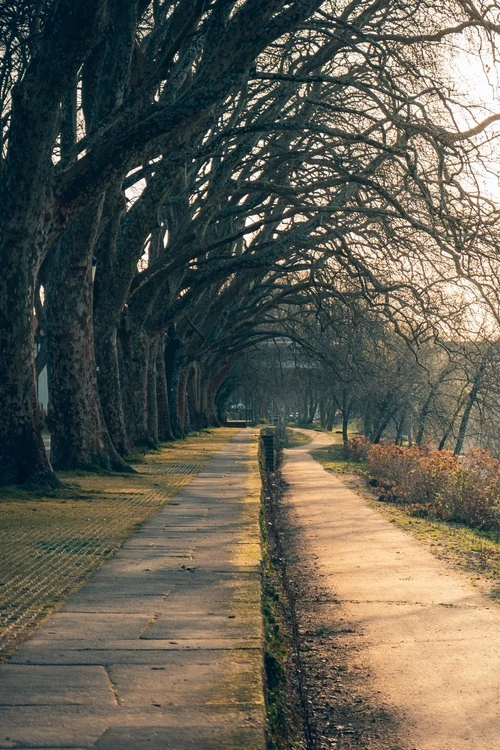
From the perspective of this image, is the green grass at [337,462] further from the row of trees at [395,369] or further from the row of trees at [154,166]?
the row of trees at [154,166]

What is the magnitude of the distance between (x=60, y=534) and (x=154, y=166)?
8928 millimetres

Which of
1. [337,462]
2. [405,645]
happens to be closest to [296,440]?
[337,462]

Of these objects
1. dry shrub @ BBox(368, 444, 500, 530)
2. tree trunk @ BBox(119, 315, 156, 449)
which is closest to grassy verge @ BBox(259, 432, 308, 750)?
dry shrub @ BBox(368, 444, 500, 530)

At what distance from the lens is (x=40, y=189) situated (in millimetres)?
12070

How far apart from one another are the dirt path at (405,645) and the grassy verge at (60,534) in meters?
1.96

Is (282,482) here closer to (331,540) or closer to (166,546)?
Result: (331,540)

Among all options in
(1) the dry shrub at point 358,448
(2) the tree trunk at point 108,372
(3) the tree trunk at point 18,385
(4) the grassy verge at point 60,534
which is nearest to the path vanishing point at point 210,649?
(4) the grassy verge at point 60,534

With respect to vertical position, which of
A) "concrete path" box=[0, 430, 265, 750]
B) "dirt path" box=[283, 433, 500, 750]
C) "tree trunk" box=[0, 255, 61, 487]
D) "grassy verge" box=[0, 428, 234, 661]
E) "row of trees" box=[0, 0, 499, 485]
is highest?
"row of trees" box=[0, 0, 499, 485]

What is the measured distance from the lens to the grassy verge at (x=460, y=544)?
1187cm

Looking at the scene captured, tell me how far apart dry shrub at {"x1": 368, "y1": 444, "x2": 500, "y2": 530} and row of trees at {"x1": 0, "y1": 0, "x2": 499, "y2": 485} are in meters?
3.41

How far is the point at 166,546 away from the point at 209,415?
159ft

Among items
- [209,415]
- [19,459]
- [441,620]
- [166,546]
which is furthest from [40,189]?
[209,415]

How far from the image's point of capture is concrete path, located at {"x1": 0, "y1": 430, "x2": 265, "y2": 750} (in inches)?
165

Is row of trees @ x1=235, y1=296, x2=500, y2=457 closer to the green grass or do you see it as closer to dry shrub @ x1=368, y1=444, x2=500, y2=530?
dry shrub @ x1=368, y1=444, x2=500, y2=530
